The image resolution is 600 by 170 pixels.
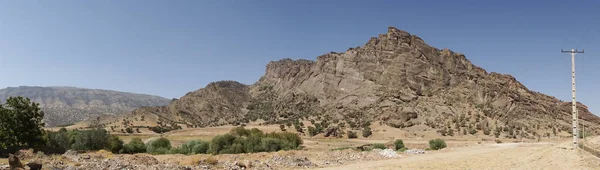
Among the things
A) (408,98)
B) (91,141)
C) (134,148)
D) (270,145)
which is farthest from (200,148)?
(408,98)

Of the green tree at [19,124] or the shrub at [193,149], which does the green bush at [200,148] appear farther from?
the green tree at [19,124]

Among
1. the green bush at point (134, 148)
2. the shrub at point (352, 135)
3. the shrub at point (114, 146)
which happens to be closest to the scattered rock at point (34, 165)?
the green bush at point (134, 148)

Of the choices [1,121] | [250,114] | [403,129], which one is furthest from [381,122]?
[1,121]

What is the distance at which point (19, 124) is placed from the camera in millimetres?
32906

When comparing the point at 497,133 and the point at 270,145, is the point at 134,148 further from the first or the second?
the point at 497,133

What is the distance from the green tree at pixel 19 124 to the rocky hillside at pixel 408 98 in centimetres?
5016

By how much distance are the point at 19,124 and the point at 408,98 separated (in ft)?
214

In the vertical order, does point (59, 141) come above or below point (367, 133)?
Result: below

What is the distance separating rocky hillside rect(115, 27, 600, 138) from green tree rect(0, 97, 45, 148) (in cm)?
5016

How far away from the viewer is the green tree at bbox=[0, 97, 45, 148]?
32.2 m

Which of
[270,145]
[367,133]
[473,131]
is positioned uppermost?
[473,131]

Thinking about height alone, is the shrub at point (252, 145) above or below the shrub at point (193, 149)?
above

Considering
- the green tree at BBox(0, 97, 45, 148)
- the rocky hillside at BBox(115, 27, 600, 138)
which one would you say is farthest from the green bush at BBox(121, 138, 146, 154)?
the rocky hillside at BBox(115, 27, 600, 138)

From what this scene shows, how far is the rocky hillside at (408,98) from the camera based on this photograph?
70.5 m
